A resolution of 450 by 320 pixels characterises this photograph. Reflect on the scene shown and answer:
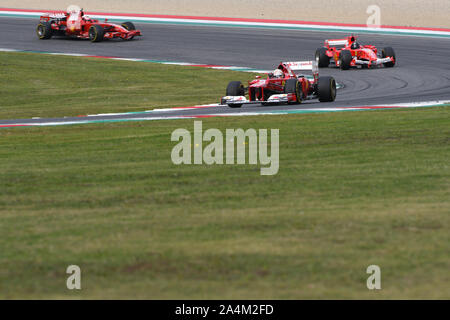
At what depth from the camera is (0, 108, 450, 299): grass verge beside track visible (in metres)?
6.25

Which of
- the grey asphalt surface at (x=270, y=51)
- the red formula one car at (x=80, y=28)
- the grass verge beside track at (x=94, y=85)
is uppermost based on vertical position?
the red formula one car at (x=80, y=28)

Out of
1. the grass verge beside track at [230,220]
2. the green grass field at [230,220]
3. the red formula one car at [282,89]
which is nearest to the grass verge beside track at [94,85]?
the red formula one car at [282,89]

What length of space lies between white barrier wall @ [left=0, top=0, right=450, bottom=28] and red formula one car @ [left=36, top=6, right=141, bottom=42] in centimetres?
1058

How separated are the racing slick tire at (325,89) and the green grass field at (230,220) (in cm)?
533

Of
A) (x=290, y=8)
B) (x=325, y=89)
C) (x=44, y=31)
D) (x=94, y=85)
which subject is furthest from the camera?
(x=290, y=8)

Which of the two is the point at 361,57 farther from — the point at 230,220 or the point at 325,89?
the point at 230,220

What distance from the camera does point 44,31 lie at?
119 feet

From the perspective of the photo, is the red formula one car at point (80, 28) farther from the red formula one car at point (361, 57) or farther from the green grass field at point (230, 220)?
the green grass field at point (230, 220)

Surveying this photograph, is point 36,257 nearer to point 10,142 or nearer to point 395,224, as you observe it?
point 395,224

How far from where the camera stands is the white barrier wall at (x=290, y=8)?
43219 millimetres

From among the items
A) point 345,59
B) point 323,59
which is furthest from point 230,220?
point 323,59

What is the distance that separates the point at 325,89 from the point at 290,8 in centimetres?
3039

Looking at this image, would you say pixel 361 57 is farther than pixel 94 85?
Yes
